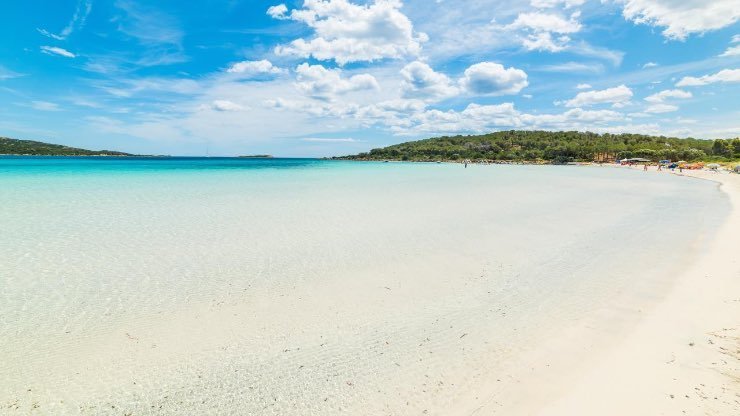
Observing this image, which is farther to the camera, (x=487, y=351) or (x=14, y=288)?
(x=14, y=288)

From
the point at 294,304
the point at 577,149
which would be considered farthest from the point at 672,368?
the point at 577,149

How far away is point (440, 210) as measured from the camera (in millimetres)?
16625

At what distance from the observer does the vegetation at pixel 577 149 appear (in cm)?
9506

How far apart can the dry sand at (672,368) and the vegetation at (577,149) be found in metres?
107

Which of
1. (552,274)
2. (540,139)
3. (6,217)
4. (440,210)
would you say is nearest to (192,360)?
(552,274)

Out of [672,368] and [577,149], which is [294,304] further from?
[577,149]

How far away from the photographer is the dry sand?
12.1 ft

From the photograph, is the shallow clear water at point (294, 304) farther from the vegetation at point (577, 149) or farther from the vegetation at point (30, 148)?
the vegetation at point (30, 148)

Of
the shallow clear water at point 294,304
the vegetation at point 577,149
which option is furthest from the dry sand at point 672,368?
A: the vegetation at point 577,149

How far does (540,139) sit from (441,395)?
193m

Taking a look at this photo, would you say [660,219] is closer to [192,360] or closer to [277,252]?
[277,252]

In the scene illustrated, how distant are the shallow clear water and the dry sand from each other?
0.61 m

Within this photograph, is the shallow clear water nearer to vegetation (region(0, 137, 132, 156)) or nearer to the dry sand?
the dry sand

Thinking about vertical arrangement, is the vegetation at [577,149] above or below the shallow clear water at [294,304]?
above
